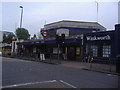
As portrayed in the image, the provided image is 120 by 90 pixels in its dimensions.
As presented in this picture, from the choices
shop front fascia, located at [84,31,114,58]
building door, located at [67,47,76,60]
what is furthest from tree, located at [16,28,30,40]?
shop front fascia, located at [84,31,114,58]

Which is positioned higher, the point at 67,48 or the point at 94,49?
the point at 67,48

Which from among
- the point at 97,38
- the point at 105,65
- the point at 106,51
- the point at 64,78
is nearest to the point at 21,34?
the point at 97,38

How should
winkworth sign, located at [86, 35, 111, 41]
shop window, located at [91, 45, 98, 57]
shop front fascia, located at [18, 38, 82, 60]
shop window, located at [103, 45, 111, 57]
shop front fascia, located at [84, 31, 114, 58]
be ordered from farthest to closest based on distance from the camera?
shop front fascia, located at [18, 38, 82, 60] → shop window, located at [91, 45, 98, 57] → shop window, located at [103, 45, 111, 57] → winkworth sign, located at [86, 35, 111, 41] → shop front fascia, located at [84, 31, 114, 58]

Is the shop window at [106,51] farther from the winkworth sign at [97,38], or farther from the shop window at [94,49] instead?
the shop window at [94,49]

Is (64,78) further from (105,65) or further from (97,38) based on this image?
(97,38)

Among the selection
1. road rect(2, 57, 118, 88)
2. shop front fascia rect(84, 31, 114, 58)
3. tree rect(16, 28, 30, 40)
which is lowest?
road rect(2, 57, 118, 88)

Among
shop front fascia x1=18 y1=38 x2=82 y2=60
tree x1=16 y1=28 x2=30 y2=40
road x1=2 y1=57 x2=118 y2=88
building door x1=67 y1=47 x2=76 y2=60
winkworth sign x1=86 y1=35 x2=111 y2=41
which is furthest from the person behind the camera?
tree x1=16 y1=28 x2=30 y2=40

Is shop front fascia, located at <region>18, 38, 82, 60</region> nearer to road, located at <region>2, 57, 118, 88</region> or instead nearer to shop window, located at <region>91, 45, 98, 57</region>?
shop window, located at <region>91, 45, 98, 57</region>

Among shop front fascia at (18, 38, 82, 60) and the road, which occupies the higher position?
shop front fascia at (18, 38, 82, 60)

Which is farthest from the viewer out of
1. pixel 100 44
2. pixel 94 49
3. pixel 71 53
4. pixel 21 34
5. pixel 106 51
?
pixel 21 34

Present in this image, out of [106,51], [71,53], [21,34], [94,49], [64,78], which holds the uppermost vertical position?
[21,34]

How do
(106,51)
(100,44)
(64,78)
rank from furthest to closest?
(100,44)
(106,51)
(64,78)

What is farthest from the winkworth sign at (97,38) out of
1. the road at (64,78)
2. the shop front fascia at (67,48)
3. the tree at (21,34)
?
the tree at (21,34)

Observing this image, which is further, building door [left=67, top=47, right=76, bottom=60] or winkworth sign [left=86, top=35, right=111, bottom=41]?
building door [left=67, top=47, right=76, bottom=60]
